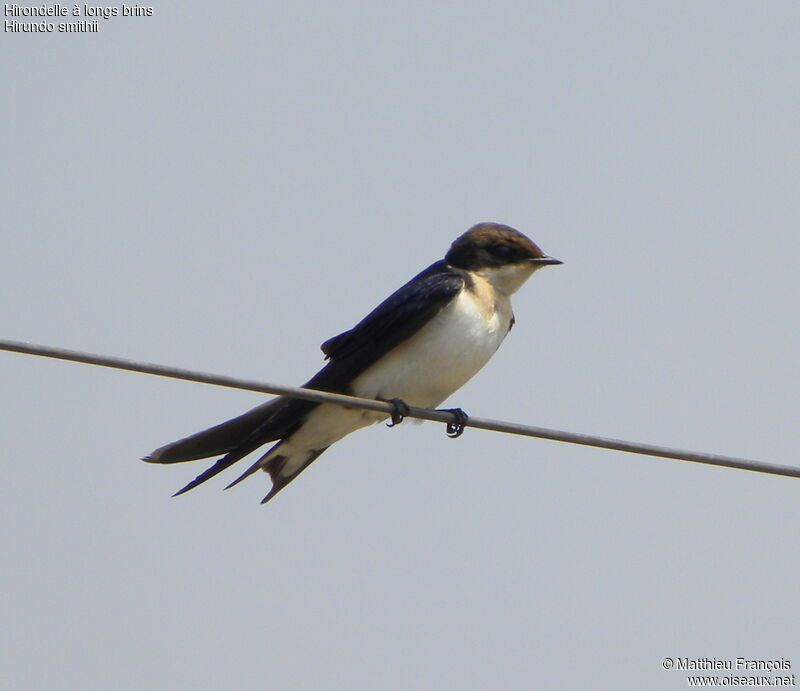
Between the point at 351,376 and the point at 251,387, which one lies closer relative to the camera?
the point at 251,387

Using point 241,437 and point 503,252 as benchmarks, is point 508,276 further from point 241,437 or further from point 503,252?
point 241,437

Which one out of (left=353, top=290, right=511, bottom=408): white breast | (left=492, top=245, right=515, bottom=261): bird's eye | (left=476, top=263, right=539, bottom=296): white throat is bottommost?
(left=353, top=290, right=511, bottom=408): white breast

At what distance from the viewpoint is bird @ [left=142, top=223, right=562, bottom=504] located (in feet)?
22.6

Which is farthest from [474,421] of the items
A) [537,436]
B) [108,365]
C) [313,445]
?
[313,445]

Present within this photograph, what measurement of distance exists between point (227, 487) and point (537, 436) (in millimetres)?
2342

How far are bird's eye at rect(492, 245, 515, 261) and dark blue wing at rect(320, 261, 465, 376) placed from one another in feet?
1.03

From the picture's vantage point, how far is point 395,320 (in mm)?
6980

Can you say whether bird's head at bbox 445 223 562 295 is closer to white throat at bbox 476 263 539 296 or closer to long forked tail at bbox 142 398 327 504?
white throat at bbox 476 263 539 296

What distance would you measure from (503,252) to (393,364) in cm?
90

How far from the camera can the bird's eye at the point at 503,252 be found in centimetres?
745

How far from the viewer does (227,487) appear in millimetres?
7000

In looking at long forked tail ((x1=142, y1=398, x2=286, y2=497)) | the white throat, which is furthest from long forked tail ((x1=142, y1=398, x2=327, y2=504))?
the white throat

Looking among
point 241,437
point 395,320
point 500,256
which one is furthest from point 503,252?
point 241,437

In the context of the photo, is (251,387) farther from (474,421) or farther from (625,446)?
(625,446)
